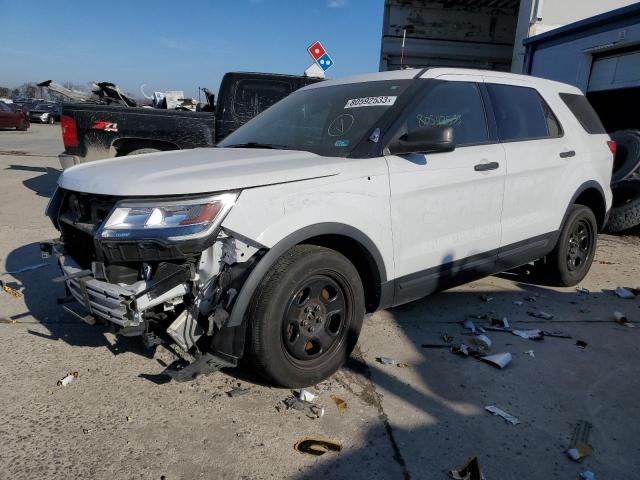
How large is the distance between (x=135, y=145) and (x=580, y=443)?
6.58m

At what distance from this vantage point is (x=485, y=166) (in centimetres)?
353

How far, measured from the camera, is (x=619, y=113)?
29.1ft

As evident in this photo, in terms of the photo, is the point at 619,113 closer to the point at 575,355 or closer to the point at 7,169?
the point at 575,355

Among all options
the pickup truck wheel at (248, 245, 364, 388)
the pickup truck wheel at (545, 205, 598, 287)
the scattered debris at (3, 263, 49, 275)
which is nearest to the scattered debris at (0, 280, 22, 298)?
the scattered debris at (3, 263, 49, 275)

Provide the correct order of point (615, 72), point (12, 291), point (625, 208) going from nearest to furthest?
point (12, 291) → point (625, 208) → point (615, 72)

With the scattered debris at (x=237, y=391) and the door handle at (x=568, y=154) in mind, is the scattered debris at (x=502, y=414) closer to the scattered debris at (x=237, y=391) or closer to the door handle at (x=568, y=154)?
the scattered debris at (x=237, y=391)

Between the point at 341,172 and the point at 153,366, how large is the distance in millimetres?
1726

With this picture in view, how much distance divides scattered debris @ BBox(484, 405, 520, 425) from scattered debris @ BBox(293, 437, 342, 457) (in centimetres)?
92

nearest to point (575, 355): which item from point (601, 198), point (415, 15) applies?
point (601, 198)

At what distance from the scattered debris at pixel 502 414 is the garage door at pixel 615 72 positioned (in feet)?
25.8

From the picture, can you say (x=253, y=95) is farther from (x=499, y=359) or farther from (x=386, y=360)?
(x=499, y=359)

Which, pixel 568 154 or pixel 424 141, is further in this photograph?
pixel 568 154

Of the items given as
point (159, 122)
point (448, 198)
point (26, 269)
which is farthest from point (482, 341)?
point (159, 122)

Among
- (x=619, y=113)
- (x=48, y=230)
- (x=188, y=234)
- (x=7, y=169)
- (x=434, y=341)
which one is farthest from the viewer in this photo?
(x=7, y=169)
